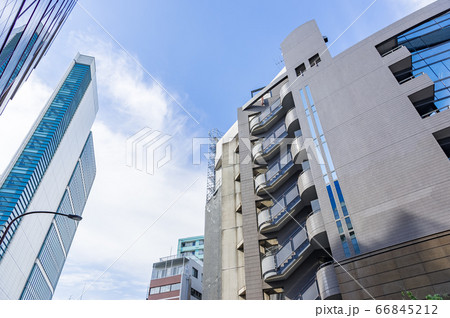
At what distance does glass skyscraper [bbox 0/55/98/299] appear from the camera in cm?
9269

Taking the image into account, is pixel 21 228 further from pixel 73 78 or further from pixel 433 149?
pixel 433 149

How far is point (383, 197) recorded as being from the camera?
18500 millimetres

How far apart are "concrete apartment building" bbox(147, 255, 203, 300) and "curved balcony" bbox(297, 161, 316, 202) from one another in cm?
3685

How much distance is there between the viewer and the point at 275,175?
2817 centimetres

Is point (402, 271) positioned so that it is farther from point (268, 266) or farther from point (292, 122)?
point (292, 122)

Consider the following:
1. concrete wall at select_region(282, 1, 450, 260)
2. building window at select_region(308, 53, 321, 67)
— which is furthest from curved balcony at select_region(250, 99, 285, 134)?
building window at select_region(308, 53, 321, 67)

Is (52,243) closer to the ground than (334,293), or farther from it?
farther from it

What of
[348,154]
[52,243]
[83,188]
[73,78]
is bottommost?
[348,154]

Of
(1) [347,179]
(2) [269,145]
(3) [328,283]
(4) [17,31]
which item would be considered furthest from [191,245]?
(4) [17,31]

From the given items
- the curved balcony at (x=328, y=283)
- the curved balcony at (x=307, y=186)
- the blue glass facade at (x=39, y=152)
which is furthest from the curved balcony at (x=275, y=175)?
the blue glass facade at (x=39, y=152)

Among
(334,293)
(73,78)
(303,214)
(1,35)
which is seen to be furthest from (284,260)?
(73,78)

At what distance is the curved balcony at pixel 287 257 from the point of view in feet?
74.2

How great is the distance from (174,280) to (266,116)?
118 ft

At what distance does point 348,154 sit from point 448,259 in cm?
861
